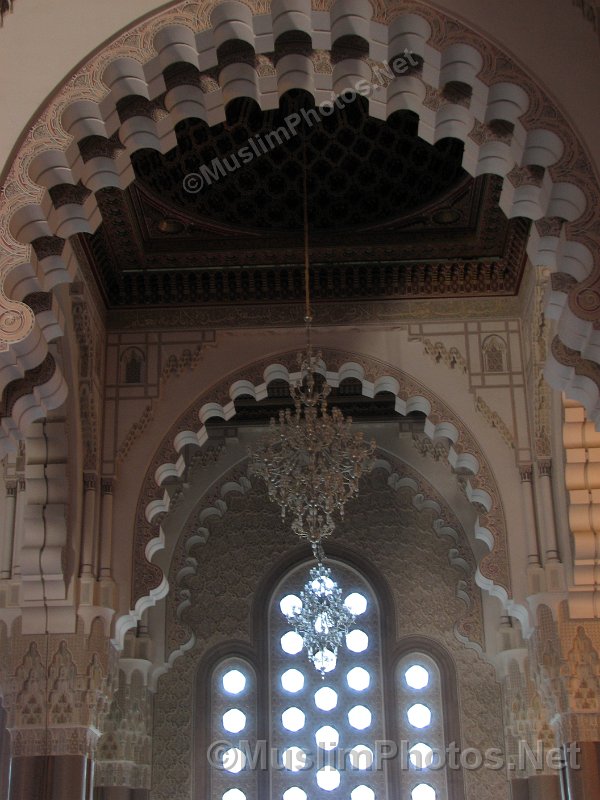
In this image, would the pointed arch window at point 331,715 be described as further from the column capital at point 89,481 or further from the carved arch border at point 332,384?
the column capital at point 89,481

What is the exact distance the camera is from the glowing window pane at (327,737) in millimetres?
10312

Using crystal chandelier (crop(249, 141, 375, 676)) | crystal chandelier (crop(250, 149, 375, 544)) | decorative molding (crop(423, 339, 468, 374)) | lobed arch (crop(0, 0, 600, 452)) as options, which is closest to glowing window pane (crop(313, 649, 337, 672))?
crystal chandelier (crop(249, 141, 375, 676))

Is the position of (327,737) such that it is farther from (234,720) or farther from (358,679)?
(234,720)

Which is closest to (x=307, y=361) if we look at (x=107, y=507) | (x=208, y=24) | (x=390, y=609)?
(x=107, y=507)

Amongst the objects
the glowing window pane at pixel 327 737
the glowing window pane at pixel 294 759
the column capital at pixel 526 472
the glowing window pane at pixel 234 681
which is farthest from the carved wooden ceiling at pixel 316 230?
the glowing window pane at pixel 294 759

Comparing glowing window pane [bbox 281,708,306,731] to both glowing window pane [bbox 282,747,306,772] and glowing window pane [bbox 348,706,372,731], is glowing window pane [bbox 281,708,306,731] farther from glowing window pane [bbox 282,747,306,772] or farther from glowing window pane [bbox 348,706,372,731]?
glowing window pane [bbox 348,706,372,731]

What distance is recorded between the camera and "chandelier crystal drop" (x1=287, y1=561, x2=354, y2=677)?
8.73 meters

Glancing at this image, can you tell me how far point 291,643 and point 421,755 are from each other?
1.51m

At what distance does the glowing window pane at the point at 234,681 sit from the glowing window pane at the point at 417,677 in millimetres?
1462

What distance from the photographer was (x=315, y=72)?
562 cm

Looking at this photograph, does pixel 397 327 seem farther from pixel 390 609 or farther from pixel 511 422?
pixel 390 609

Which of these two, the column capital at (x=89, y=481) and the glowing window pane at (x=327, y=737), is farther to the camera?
the glowing window pane at (x=327, y=737)

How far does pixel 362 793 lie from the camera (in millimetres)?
10141

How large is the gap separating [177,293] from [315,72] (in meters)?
3.33
